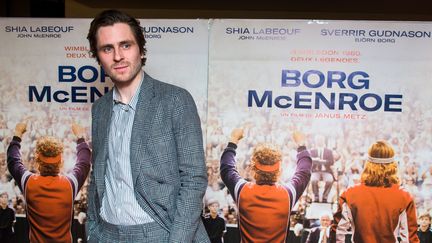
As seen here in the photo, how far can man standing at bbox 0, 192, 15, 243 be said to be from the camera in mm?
2805

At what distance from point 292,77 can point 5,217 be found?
2073mm

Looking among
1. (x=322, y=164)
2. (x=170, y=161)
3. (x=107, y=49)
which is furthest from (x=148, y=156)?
(x=322, y=164)

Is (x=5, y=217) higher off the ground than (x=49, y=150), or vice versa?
(x=49, y=150)

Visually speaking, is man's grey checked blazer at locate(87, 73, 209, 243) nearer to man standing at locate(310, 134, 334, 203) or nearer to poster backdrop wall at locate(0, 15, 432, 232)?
poster backdrop wall at locate(0, 15, 432, 232)

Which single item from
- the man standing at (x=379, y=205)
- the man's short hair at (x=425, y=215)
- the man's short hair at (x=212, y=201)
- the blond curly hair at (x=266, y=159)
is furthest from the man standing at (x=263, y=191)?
the man's short hair at (x=425, y=215)

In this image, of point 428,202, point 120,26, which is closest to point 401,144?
point 428,202

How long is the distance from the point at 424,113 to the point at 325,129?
57cm

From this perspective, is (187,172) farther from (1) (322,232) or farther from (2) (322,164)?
(1) (322,232)

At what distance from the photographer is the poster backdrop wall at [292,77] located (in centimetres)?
246

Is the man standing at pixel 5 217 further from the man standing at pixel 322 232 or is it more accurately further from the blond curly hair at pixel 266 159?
the man standing at pixel 322 232

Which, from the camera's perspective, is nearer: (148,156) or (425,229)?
(148,156)

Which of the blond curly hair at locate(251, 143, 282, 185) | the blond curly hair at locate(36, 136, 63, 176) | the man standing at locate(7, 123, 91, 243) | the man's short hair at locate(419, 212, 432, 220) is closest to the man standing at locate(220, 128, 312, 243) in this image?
the blond curly hair at locate(251, 143, 282, 185)

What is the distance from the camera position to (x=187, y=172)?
145 cm

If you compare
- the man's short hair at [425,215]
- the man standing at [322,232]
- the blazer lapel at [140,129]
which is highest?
the blazer lapel at [140,129]
